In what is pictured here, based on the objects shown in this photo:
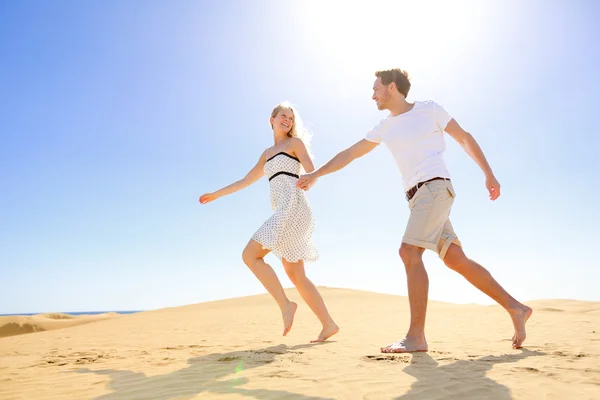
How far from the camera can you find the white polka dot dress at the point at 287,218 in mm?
5039

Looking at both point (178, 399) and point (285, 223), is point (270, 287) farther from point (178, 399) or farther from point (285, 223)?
point (178, 399)

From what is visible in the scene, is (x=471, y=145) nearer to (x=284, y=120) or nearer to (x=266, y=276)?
(x=284, y=120)

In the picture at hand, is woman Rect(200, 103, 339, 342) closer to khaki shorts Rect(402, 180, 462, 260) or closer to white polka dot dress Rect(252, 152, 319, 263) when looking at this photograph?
white polka dot dress Rect(252, 152, 319, 263)

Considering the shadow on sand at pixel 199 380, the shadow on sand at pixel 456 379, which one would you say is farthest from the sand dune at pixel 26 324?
the shadow on sand at pixel 456 379

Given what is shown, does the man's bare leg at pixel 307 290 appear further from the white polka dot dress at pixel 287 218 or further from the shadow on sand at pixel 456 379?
the shadow on sand at pixel 456 379

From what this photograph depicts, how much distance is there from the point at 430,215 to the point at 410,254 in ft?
1.16

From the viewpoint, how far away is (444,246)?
4.11 meters

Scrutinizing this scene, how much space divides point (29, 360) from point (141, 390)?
7.68 feet

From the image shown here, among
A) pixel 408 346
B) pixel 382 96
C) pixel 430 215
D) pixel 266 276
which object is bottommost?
pixel 408 346

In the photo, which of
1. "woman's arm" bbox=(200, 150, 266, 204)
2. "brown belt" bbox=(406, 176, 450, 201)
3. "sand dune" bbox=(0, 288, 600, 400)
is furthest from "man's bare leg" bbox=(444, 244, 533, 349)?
"woman's arm" bbox=(200, 150, 266, 204)

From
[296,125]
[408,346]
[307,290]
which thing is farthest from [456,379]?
[296,125]

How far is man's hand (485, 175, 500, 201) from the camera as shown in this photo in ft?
14.1

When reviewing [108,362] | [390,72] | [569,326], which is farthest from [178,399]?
[569,326]

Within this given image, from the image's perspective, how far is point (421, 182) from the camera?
4.12m
